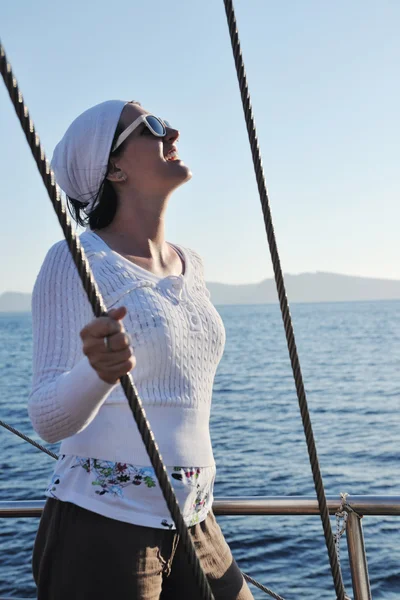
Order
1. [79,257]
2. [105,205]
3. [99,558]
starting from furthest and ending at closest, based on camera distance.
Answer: [105,205] → [99,558] → [79,257]

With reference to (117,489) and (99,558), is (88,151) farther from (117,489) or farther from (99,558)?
(99,558)

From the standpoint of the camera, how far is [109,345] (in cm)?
105

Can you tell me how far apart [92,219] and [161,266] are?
180 mm

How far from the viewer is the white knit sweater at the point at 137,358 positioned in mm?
1422

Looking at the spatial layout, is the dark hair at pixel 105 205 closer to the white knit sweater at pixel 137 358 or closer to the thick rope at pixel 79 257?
the white knit sweater at pixel 137 358

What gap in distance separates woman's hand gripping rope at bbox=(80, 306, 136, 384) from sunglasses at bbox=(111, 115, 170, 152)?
79cm

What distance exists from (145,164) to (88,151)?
0.12 m

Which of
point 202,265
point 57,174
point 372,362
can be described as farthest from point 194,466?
point 372,362

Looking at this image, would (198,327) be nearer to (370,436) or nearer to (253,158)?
(253,158)

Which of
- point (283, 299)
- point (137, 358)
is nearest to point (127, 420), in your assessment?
point (137, 358)

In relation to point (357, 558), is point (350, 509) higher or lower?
higher

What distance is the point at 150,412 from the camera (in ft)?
4.86

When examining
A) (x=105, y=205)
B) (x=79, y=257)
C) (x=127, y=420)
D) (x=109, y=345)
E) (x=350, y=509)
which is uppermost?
(x=105, y=205)

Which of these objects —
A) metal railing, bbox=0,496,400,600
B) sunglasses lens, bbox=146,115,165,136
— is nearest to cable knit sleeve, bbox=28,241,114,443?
sunglasses lens, bbox=146,115,165,136
